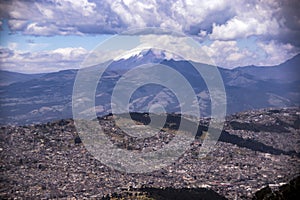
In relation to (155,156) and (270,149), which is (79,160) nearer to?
(155,156)

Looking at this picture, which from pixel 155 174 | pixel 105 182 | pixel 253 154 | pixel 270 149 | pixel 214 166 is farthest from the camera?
pixel 270 149

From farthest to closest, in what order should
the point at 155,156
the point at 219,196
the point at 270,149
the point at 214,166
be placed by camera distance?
the point at 270,149
the point at 155,156
the point at 214,166
the point at 219,196

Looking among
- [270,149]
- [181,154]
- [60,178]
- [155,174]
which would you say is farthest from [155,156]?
[270,149]

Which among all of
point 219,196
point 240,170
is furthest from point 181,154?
point 219,196

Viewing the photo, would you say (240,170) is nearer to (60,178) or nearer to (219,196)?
(219,196)

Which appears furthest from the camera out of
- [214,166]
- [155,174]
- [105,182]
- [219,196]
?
[214,166]

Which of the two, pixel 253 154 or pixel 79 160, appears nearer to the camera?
pixel 79 160
